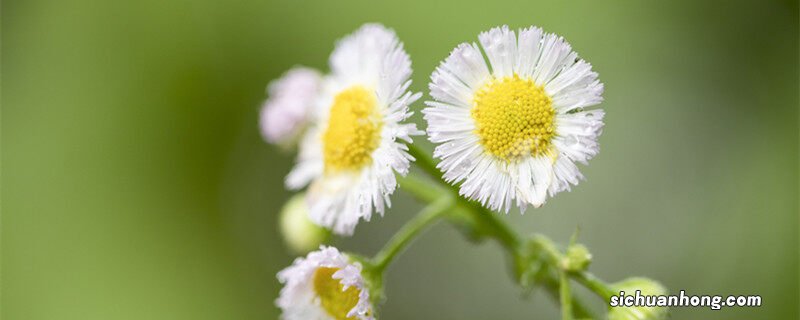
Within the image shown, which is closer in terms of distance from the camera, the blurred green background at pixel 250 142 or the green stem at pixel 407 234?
the green stem at pixel 407 234

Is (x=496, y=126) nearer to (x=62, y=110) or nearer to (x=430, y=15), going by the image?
(x=430, y=15)

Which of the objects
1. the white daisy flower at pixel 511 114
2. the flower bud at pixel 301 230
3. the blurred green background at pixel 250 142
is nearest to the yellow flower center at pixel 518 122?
the white daisy flower at pixel 511 114

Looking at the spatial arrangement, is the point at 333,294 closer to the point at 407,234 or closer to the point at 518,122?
the point at 407,234

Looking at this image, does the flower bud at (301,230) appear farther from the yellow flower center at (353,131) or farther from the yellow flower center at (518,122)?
the yellow flower center at (518,122)

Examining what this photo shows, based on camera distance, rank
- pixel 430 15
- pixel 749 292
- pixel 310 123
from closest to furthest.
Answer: pixel 310 123, pixel 749 292, pixel 430 15

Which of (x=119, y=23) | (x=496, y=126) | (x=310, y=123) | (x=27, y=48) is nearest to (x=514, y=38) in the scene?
(x=496, y=126)

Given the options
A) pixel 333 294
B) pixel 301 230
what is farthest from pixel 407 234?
pixel 301 230

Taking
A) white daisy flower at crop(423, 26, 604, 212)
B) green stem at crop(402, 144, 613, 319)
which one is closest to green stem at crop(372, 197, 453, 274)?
green stem at crop(402, 144, 613, 319)
